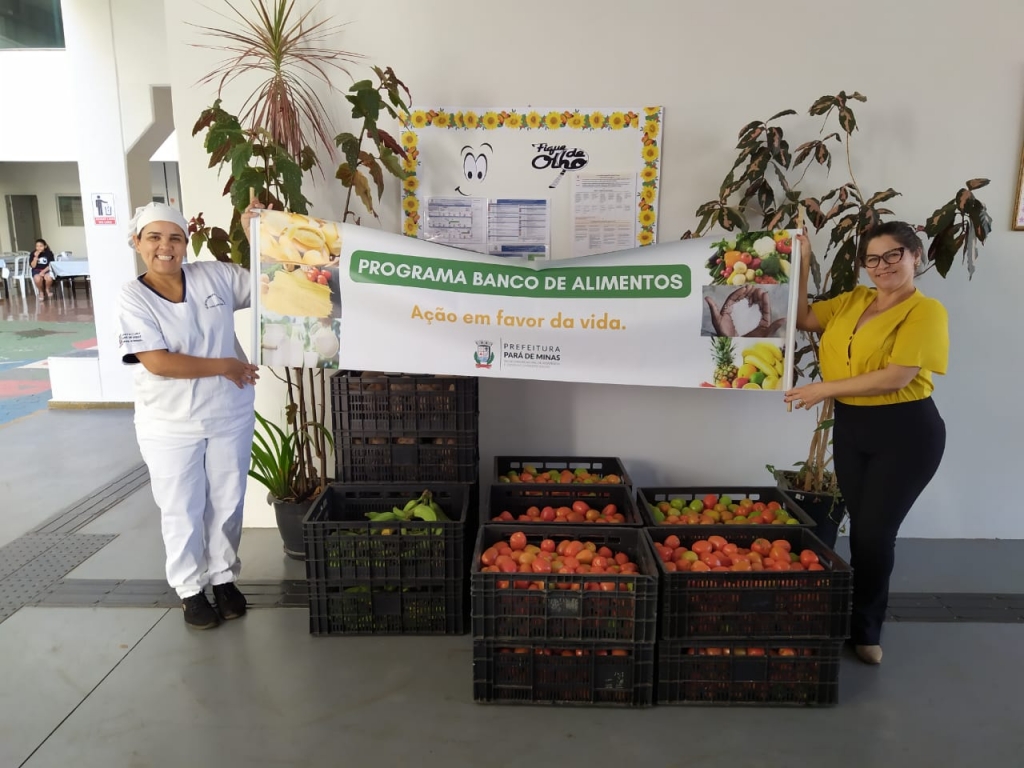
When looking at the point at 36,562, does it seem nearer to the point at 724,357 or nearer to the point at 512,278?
the point at 512,278

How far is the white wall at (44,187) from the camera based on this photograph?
1675 cm

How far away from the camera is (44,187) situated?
1703 centimetres

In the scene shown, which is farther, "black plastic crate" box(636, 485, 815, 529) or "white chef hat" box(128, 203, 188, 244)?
"black plastic crate" box(636, 485, 815, 529)

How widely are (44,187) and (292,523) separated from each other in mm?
17976

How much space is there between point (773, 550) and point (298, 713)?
5.84 feet

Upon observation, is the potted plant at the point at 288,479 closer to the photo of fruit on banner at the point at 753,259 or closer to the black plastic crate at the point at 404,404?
the black plastic crate at the point at 404,404

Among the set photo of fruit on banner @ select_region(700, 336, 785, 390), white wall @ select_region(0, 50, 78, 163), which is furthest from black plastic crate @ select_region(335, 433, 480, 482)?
white wall @ select_region(0, 50, 78, 163)

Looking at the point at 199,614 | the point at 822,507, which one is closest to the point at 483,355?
the point at 199,614

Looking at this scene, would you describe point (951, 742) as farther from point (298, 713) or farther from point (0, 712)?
point (0, 712)

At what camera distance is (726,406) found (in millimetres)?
3762

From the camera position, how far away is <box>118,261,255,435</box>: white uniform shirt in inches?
101

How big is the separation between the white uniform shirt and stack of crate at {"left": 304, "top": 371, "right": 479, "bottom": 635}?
54cm

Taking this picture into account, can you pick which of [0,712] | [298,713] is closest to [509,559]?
[298,713]

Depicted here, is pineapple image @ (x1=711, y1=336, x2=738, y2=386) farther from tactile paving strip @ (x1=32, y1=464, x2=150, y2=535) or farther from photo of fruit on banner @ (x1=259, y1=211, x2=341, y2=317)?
tactile paving strip @ (x1=32, y1=464, x2=150, y2=535)
